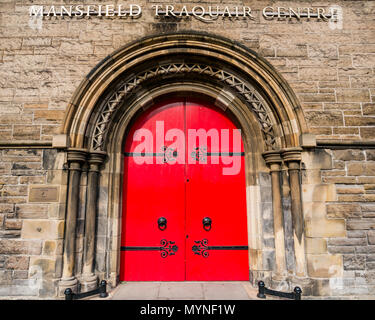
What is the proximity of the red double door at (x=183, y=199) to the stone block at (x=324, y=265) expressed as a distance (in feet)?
3.36

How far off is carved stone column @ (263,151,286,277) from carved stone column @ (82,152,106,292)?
2.79m

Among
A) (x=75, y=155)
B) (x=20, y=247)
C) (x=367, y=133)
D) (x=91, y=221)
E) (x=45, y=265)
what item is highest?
(x=367, y=133)

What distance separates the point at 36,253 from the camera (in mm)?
3736

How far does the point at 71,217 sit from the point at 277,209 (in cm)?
325

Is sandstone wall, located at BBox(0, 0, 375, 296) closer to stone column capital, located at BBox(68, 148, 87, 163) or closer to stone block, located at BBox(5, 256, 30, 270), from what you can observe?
stone block, located at BBox(5, 256, 30, 270)

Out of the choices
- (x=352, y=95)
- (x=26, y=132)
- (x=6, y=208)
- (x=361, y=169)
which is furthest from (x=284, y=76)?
(x=6, y=208)

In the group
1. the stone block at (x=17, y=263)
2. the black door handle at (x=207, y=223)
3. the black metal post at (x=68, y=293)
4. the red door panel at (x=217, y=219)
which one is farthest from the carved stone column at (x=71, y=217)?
the black door handle at (x=207, y=223)

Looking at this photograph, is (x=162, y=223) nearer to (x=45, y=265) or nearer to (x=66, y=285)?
(x=66, y=285)

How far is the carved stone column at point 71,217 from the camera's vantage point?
12.0 feet

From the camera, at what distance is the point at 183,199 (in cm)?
437

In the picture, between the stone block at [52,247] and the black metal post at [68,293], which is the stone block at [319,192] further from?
the stone block at [52,247]

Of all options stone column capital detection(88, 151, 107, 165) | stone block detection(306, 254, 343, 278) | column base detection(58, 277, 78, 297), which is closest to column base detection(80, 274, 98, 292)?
column base detection(58, 277, 78, 297)

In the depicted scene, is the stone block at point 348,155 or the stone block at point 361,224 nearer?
the stone block at point 361,224

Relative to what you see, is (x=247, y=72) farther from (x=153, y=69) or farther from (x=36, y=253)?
(x=36, y=253)
